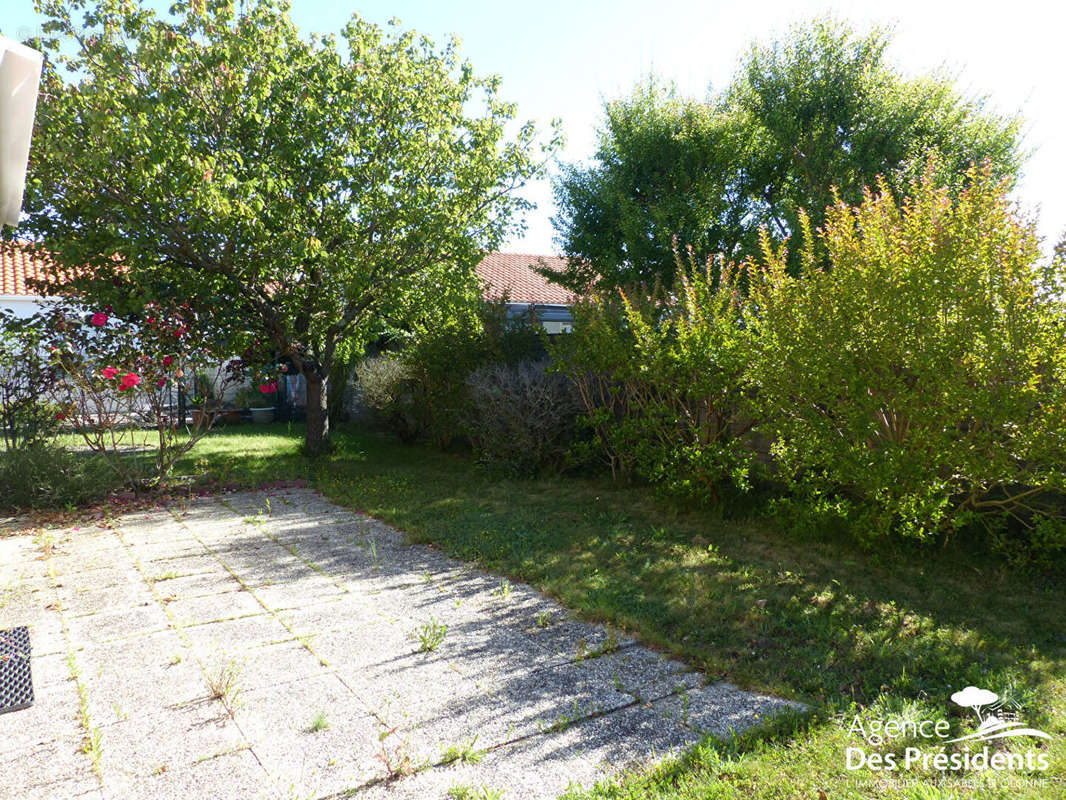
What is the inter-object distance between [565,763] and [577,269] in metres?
Answer: 14.7

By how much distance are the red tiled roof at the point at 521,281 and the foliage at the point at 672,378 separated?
14745 millimetres

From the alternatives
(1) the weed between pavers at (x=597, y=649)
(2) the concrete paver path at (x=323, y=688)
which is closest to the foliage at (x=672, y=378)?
(2) the concrete paver path at (x=323, y=688)

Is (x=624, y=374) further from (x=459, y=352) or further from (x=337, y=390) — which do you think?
(x=337, y=390)

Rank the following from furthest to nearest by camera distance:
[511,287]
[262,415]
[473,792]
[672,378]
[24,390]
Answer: [511,287], [262,415], [24,390], [672,378], [473,792]

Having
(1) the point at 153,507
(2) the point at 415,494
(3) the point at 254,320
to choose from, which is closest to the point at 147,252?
(3) the point at 254,320

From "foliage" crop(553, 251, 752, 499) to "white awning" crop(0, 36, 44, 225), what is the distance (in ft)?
17.1

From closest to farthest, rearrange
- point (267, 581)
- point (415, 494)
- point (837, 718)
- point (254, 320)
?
point (837, 718), point (267, 581), point (415, 494), point (254, 320)

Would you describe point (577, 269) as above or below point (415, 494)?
above

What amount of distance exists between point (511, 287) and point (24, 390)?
1101 cm

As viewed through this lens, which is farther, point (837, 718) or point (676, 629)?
point (676, 629)

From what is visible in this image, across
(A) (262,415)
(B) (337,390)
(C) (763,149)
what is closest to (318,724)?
(B) (337,390)

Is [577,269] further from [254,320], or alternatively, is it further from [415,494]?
[415,494]

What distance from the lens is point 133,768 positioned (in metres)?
2.72

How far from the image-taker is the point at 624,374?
7633mm
